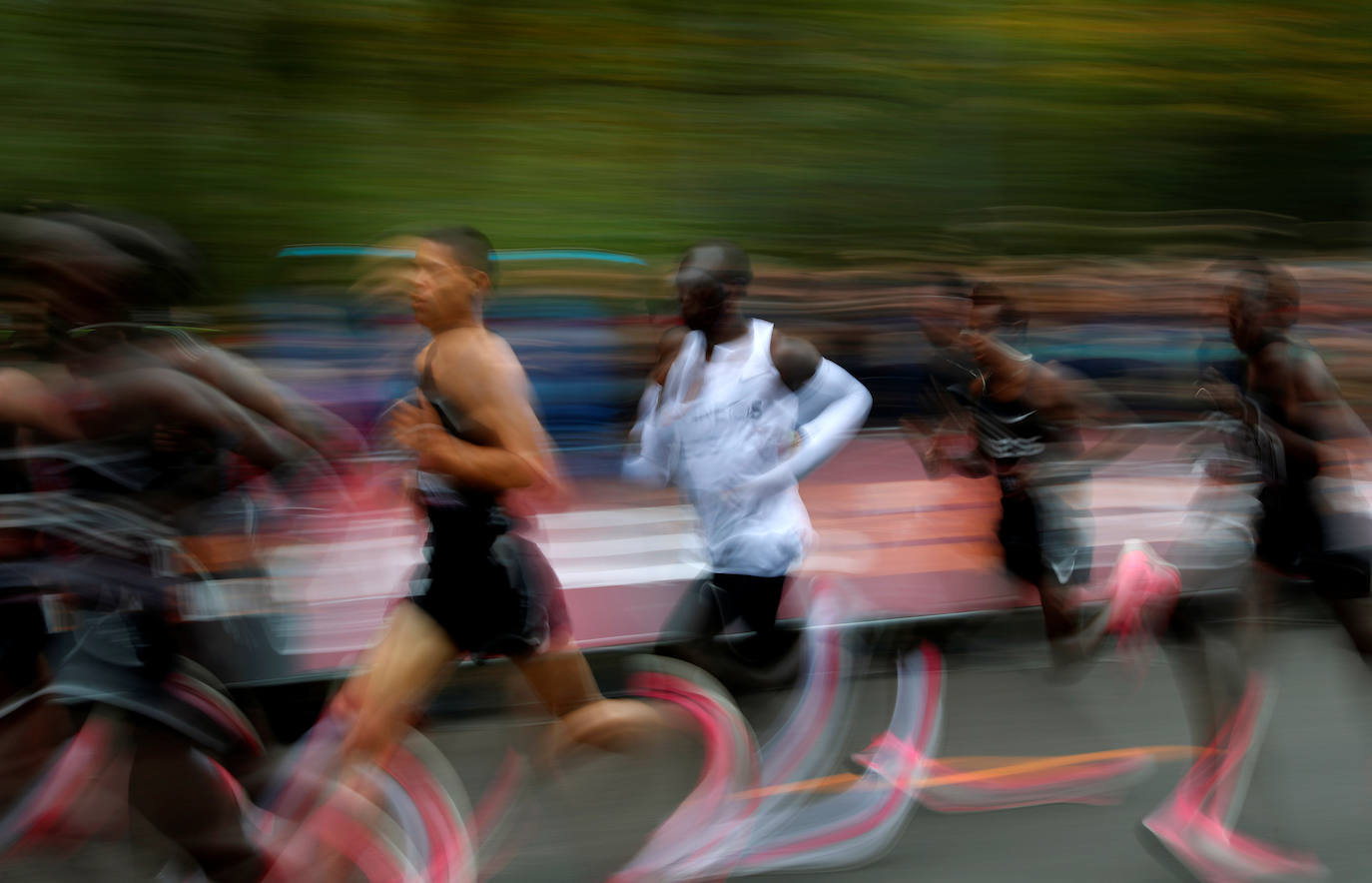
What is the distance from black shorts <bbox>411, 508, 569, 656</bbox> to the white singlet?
0.74 metres

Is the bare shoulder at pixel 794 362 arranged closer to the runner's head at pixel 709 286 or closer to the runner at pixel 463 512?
the runner's head at pixel 709 286

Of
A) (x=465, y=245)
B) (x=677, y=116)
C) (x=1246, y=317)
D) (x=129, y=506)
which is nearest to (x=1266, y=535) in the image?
(x=1246, y=317)

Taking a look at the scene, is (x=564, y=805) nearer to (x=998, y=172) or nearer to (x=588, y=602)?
(x=588, y=602)

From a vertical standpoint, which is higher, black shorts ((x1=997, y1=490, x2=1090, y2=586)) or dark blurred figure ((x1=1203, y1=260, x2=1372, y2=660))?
dark blurred figure ((x1=1203, y1=260, x2=1372, y2=660))

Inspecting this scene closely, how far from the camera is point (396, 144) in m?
11.0

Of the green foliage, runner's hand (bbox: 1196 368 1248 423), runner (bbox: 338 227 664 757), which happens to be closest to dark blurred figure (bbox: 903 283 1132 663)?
runner's hand (bbox: 1196 368 1248 423)

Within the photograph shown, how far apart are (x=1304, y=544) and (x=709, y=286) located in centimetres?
175

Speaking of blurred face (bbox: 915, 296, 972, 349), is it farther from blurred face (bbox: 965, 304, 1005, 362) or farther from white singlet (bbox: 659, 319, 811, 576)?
white singlet (bbox: 659, 319, 811, 576)

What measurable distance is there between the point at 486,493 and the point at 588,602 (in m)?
3.41

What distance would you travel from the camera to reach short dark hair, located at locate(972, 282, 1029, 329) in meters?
4.78

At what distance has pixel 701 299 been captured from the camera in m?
3.97

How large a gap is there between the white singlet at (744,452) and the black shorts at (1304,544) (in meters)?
1.25

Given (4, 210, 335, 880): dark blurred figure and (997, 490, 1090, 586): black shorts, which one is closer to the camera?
(4, 210, 335, 880): dark blurred figure

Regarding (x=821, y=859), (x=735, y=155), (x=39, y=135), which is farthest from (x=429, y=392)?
(x=735, y=155)
